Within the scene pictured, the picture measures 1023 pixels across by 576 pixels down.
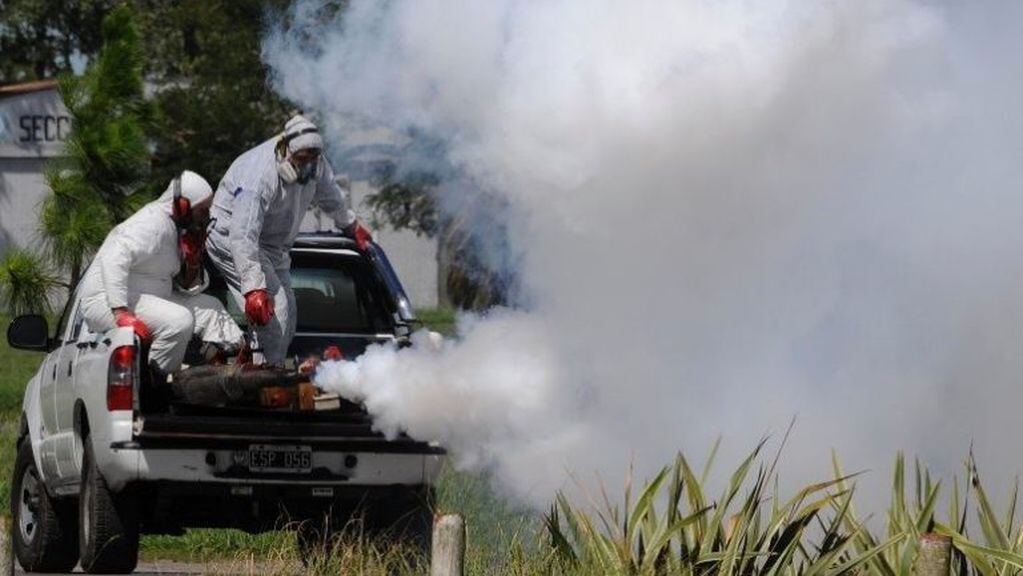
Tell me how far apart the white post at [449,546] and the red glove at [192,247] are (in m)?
3.94

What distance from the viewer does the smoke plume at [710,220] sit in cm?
1080

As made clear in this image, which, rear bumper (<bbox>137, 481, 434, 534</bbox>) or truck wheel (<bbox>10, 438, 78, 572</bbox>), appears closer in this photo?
rear bumper (<bbox>137, 481, 434, 534</bbox>)

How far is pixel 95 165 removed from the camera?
19.2 m

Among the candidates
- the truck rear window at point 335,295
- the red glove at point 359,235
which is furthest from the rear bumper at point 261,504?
the red glove at point 359,235

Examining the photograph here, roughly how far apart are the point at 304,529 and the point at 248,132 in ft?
91.7

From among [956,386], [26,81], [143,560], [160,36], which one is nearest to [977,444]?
[956,386]

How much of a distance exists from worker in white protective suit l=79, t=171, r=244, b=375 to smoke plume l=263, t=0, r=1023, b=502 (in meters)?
0.90

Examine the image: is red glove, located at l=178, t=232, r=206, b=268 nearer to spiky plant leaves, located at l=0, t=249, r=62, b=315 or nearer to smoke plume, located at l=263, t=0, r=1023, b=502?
smoke plume, located at l=263, t=0, r=1023, b=502

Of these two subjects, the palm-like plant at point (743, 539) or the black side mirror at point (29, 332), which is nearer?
the palm-like plant at point (743, 539)

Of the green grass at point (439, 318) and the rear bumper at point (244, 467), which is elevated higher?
the green grass at point (439, 318)

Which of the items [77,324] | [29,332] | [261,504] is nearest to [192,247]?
[77,324]

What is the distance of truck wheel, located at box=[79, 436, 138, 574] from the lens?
35.0 feet

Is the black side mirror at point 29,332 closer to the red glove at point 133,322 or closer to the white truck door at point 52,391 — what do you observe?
the white truck door at point 52,391

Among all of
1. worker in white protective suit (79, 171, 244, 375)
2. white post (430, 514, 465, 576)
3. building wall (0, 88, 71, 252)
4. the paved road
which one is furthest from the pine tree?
building wall (0, 88, 71, 252)
